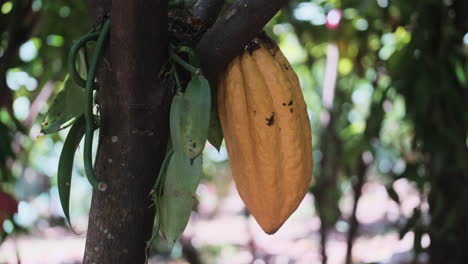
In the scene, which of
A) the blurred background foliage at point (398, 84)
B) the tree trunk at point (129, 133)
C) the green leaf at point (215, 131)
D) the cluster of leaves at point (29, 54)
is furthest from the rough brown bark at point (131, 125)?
the blurred background foliage at point (398, 84)

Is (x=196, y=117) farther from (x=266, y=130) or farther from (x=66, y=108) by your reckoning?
(x=66, y=108)

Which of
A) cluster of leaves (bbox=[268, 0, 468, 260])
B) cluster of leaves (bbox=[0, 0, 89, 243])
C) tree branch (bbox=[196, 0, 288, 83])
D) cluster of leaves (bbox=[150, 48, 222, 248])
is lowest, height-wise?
cluster of leaves (bbox=[268, 0, 468, 260])

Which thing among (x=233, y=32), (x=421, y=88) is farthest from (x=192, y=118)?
(x=421, y=88)

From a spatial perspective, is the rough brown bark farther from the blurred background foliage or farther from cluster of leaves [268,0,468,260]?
cluster of leaves [268,0,468,260]

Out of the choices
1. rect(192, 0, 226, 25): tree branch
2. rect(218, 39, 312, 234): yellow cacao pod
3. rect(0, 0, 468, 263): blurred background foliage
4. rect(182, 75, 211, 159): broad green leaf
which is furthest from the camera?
rect(0, 0, 468, 263): blurred background foliage

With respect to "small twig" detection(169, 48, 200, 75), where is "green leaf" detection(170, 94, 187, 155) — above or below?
below

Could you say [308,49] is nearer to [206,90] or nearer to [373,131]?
[373,131]

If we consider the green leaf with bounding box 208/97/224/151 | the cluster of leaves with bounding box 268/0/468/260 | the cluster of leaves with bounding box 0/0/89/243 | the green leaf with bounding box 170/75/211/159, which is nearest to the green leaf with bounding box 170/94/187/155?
the green leaf with bounding box 170/75/211/159

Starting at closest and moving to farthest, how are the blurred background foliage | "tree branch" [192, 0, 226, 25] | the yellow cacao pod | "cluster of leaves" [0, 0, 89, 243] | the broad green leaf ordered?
the broad green leaf < the yellow cacao pod < "tree branch" [192, 0, 226, 25] < "cluster of leaves" [0, 0, 89, 243] < the blurred background foliage

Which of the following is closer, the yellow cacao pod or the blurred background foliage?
the yellow cacao pod
